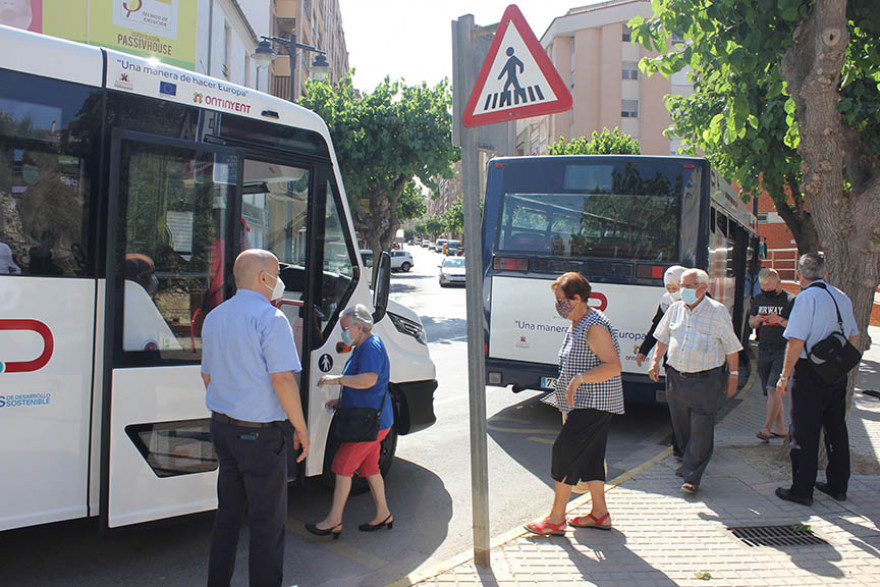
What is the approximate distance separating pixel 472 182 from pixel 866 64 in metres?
5.18

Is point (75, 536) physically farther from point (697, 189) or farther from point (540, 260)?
point (697, 189)

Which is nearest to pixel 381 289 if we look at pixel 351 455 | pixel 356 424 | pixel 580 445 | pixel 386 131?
pixel 356 424

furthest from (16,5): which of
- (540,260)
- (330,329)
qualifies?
(330,329)

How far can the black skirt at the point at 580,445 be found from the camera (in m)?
4.54

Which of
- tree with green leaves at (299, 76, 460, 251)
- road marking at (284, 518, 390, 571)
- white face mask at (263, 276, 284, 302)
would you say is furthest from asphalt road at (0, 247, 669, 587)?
tree with green leaves at (299, 76, 460, 251)

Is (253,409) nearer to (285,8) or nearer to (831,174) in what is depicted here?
(831,174)

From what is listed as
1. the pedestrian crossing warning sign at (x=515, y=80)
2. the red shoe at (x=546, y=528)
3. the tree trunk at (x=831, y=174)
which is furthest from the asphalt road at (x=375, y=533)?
the pedestrian crossing warning sign at (x=515, y=80)

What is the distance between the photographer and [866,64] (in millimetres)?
6883

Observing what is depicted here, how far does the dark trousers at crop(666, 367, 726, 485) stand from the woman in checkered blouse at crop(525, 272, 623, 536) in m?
1.07

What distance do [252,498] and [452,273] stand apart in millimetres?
29664

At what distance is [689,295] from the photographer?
17.3ft

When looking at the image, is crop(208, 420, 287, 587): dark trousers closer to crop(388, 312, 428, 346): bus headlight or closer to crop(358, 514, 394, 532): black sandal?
crop(358, 514, 394, 532): black sandal

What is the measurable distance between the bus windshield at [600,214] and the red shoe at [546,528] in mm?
3732

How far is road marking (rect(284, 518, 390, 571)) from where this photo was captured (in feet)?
13.7
